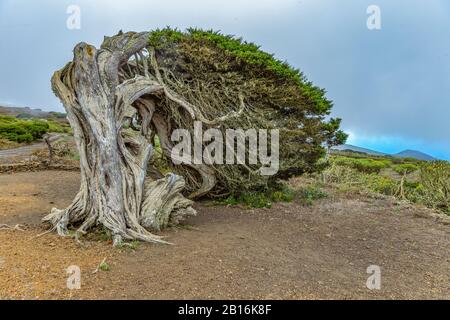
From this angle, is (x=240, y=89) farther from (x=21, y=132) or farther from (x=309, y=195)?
(x=21, y=132)

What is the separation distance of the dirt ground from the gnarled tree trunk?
0.48 m

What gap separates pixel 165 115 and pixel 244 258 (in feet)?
17.2

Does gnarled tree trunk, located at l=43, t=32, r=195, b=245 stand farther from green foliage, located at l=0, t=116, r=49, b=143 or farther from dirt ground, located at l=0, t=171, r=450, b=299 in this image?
green foliage, located at l=0, t=116, r=49, b=143

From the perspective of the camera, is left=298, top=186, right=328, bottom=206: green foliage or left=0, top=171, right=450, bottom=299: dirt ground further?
left=298, top=186, right=328, bottom=206: green foliage

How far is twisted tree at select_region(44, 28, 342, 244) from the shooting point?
279 inches

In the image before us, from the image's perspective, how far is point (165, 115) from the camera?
976 cm

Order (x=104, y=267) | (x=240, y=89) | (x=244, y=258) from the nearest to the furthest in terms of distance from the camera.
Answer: (x=104, y=267), (x=244, y=258), (x=240, y=89)

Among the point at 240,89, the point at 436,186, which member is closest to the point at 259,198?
the point at 240,89

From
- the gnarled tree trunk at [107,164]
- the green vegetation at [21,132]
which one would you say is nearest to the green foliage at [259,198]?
the gnarled tree trunk at [107,164]

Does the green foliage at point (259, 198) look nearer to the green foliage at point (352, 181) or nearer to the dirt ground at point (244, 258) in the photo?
the dirt ground at point (244, 258)

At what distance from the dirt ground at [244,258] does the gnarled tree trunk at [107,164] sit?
0.48 m

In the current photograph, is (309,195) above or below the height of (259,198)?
below

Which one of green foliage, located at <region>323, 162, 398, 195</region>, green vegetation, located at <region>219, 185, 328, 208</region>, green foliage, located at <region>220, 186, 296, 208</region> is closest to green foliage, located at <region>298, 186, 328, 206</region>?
green vegetation, located at <region>219, 185, 328, 208</region>

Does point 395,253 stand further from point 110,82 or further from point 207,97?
point 110,82
